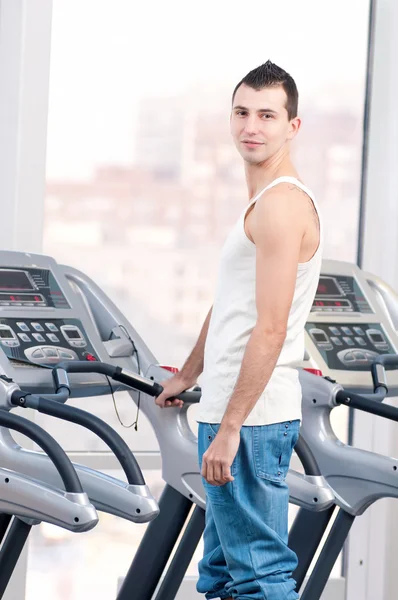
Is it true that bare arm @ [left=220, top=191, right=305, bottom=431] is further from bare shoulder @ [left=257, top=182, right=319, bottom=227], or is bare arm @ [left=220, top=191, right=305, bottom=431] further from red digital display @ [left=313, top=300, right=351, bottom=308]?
red digital display @ [left=313, top=300, right=351, bottom=308]

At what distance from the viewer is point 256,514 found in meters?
2.11

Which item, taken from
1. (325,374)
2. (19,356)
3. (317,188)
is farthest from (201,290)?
(19,356)

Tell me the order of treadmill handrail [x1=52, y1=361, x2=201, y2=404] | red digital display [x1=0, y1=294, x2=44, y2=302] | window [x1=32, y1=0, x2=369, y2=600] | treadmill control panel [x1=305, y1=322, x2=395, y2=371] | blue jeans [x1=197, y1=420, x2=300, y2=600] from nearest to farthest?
1. blue jeans [x1=197, y1=420, x2=300, y2=600]
2. treadmill handrail [x1=52, y1=361, x2=201, y2=404]
3. red digital display [x1=0, y1=294, x2=44, y2=302]
4. treadmill control panel [x1=305, y1=322, x2=395, y2=371]
5. window [x1=32, y1=0, x2=369, y2=600]

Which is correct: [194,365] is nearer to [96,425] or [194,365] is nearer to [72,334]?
[72,334]

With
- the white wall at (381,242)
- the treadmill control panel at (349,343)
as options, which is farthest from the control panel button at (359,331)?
the white wall at (381,242)

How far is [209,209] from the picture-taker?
3.78 m

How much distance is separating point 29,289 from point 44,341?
0.68ft

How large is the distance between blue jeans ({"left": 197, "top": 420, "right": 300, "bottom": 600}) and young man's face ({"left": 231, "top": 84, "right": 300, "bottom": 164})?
63cm

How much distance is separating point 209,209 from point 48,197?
63cm

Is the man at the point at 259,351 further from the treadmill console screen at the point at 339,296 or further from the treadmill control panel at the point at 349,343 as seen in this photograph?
the treadmill console screen at the point at 339,296

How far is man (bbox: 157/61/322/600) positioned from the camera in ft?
6.66

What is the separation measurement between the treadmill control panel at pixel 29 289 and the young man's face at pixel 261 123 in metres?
0.81

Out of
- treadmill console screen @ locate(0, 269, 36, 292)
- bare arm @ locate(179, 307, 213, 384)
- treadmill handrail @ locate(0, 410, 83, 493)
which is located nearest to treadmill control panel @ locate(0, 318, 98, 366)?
treadmill console screen @ locate(0, 269, 36, 292)

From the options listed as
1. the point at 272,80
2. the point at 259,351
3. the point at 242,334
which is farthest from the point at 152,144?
the point at 259,351
